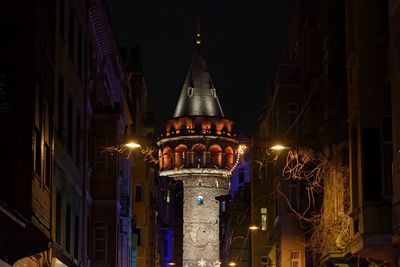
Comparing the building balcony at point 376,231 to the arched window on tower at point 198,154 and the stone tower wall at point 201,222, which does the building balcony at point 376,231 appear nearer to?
the stone tower wall at point 201,222

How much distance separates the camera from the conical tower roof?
510ft

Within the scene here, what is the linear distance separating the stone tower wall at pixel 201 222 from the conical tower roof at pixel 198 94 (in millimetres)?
9516

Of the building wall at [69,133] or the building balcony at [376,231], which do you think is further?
the building wall at [69,133]

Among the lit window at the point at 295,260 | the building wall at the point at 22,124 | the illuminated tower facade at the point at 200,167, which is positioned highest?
the illuminated tower facade at the point at 200,167

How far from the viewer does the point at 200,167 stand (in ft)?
492

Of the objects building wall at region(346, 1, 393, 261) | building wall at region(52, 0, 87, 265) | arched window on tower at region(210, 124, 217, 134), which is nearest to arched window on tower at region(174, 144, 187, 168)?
arched window on tower at region(210, 124, 217, 134)

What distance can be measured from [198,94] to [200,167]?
1259 cm

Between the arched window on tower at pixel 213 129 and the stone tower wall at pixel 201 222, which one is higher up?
the arched window on tower at pixel 213 129

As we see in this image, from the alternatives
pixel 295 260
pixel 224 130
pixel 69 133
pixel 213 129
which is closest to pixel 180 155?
pixel 213 129

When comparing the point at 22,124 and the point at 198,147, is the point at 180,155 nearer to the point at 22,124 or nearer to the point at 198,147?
the point at 198,147

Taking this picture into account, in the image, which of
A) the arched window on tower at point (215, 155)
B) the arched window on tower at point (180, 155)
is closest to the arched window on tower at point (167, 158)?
the arched window on tower at point (180, 155)

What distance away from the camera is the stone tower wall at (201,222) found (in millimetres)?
146125

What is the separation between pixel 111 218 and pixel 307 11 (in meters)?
11.1

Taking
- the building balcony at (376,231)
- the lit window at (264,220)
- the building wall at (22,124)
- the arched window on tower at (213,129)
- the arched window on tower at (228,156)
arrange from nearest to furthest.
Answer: the building wall at (22,124) → the building balcony at (376,231) → the lit window at (264,220) → the arched window on tower at (228,156) → the arched window on tower at (213,129)
